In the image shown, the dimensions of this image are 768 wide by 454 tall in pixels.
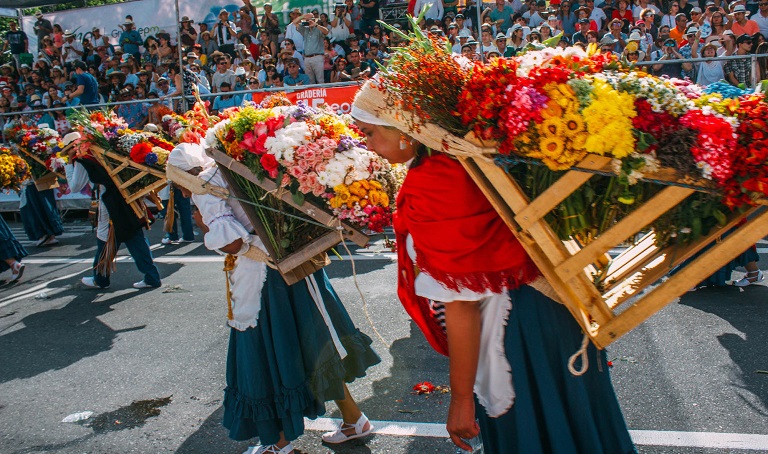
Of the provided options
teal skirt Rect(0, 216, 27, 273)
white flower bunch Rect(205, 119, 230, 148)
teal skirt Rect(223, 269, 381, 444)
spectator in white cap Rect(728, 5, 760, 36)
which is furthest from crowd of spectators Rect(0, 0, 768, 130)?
teal skirt Rect(223, 269, 381, 444)

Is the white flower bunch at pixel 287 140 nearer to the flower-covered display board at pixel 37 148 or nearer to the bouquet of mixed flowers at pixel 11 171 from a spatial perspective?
the bouquet of mixed flowers at pixel 11 171

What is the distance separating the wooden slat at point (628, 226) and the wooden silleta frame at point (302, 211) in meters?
1.44

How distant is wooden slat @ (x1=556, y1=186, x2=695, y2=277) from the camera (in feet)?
7.06

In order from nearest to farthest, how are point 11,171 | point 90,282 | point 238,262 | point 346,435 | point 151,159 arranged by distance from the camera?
point 238,262
point 346,435
point 151,159
point 90,282
point 11,171

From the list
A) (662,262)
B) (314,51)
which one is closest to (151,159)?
(662,262)

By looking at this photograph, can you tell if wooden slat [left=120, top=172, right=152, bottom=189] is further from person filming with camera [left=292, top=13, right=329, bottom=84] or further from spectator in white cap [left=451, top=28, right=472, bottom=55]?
person filming with camera [left=292, top=13, right=329, bottom=84]

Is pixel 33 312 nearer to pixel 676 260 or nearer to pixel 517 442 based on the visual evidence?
pixel 517 442

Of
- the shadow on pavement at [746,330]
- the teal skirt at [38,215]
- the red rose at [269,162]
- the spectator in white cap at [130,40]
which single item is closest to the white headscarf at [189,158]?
the red rose at [269,162]

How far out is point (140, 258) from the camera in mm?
8195

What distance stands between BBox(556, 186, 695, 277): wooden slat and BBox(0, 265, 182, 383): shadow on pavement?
521 centimetres

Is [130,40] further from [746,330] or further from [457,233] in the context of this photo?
[457,233]

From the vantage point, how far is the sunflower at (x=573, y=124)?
2.16m


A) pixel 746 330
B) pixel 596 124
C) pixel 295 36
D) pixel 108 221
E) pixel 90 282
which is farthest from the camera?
pixel 295 36

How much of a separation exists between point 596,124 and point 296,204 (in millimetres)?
1886
